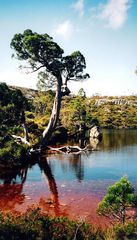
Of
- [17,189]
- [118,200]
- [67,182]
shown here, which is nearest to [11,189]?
[17,189]

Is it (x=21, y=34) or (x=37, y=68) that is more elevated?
(x=21, y=34)

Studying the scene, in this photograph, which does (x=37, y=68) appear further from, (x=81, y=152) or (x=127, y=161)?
(x=127, y=161)

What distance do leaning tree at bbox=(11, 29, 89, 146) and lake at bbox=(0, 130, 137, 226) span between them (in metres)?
7.63

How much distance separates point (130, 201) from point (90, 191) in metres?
10.8

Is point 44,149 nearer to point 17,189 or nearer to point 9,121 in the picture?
point 9,121

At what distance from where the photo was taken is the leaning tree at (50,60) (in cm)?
4491

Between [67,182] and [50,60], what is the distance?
2310 cm

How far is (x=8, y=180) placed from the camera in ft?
99.7

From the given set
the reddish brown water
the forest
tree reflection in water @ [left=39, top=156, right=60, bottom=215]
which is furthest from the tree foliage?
the reddish brown water

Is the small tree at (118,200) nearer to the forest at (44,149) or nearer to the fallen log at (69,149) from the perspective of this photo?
the forest at (44,149)

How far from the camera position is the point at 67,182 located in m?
29.5

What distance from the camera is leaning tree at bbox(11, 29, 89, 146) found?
44906 mm

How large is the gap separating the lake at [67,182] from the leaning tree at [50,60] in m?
7.63

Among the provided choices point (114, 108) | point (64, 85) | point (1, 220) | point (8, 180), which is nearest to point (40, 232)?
point (1, 220)
